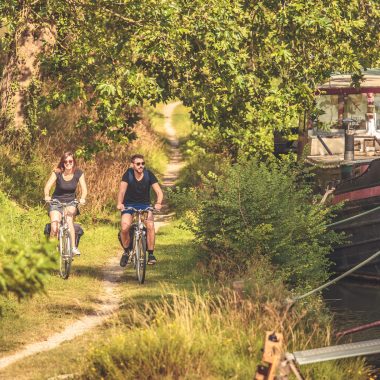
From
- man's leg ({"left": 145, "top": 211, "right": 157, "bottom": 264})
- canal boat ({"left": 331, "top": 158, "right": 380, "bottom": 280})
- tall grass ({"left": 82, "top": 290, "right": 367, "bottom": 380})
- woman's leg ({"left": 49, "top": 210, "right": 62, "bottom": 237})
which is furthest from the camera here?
canal boat ({"left": 331, "top": 158, "right": 380, "bottom": 280})

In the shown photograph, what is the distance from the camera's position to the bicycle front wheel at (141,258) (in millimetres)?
15086

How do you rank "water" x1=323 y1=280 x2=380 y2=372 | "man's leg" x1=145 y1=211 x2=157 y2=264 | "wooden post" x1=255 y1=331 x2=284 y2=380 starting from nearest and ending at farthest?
"wooden post" x1=255 y1=331 x2=284 y2=380 < "water" x1=323 y1=280 x2=380 y2=372 < "man's leg" x1=145 y1=211 x2=157 y2=264

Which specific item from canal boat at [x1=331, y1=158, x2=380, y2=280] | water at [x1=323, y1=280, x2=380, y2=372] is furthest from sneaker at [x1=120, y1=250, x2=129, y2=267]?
canal boat at [x1=331, y1=158, x2=380, y2=280]

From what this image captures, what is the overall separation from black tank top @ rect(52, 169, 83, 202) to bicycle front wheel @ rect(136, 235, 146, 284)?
1.38 m

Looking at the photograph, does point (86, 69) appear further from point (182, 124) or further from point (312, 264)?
point (182, 124)

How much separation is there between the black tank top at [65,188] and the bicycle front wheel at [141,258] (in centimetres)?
138

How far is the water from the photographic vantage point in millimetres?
14182

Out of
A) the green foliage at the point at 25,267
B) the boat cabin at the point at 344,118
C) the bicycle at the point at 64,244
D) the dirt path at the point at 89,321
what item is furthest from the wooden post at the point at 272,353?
the boat cabin at the point at 344,118

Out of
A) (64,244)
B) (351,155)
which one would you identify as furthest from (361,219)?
(64,244)

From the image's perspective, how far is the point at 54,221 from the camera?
1545 centimetres

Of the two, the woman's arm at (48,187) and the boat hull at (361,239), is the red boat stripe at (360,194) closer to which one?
the boat hull at (361,239)

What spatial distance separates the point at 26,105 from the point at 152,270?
6.56 meters

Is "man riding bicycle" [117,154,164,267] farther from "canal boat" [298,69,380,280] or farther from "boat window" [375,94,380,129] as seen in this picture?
"boat window" [375,94,380,129]

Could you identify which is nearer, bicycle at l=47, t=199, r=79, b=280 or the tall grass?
the tall grass
